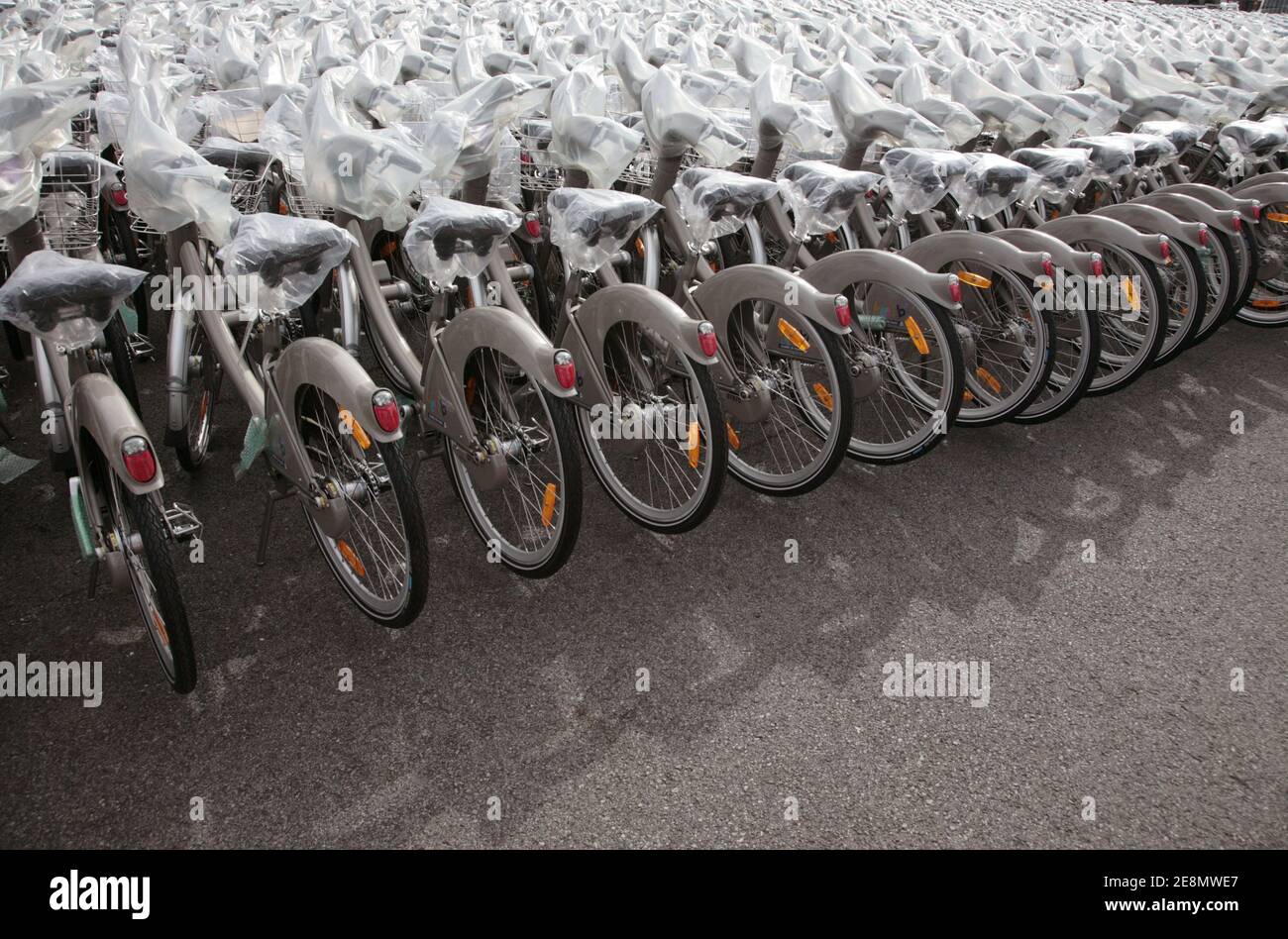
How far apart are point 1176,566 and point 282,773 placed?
9.86 ft

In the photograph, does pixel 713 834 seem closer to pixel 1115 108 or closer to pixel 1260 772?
pixel 1260 772

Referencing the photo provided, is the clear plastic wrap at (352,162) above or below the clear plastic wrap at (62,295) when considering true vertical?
above

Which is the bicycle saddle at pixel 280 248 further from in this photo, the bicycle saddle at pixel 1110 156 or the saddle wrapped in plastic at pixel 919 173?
the bicycle saddle at pixel 1110 156

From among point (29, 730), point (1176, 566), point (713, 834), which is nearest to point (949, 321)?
point (1176, 566)

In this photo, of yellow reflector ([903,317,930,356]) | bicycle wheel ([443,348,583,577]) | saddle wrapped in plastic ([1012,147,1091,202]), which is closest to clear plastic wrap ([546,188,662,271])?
bicycle wheel ([443,348,583,577])

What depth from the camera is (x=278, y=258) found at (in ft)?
7.86

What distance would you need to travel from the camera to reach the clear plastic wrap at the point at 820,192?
Result: 129 inches

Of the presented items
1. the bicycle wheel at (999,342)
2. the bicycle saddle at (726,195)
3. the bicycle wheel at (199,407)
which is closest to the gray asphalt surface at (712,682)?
the bicycle wheel at (199,407)

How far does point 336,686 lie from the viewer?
8.18ft

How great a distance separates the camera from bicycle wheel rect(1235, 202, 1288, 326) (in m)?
4.82

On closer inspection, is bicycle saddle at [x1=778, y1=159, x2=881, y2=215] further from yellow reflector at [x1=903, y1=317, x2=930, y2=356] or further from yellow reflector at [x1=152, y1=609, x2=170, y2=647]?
yellow reflector at [x1=152, y1=609, x2=170, y2=647]

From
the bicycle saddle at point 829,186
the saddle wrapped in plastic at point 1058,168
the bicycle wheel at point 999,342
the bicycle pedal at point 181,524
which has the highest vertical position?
the saddle wrapped in plastic at point 1058,168

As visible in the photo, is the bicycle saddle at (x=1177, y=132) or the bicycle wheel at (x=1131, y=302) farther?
the bicycle saddle at (x=1177, y=132)

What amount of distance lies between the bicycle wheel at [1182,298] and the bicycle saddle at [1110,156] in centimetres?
44
